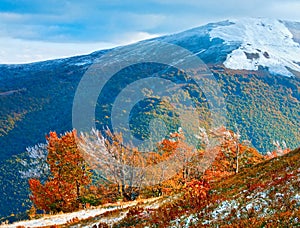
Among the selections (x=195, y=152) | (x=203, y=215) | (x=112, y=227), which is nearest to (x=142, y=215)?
(x=112, y=227)

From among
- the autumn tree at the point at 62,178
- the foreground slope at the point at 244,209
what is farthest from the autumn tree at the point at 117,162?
the foreground slope at the point at 244,209

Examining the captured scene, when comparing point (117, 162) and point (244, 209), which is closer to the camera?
point (244, 209)

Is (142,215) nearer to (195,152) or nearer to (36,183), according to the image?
(36,183)

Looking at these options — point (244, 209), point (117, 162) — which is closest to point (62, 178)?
point (117, 162)

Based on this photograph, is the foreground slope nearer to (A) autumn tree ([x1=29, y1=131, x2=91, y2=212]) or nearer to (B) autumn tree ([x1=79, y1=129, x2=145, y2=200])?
(A) autumn tree ([x1=29, y1=131, x2=91, y2=212])

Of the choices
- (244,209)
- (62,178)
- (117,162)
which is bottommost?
(62,178)

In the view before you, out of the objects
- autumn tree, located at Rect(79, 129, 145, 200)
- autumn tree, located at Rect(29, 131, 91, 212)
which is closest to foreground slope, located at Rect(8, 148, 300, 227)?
autumn tree, located at Rect(29, 131, 91, 212)

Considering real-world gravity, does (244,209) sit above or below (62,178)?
above

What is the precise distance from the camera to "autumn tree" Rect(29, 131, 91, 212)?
53.0 metres

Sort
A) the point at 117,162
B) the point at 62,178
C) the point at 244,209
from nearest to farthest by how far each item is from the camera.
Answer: the point at 244,209
the point at 62,178
the point at 117,162

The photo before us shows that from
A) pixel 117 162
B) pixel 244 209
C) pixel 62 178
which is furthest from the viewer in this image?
pixel 117 162

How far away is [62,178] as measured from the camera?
54875mm

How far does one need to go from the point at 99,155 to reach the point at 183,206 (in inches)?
1456

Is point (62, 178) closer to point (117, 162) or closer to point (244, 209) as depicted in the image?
point (117, 162)
